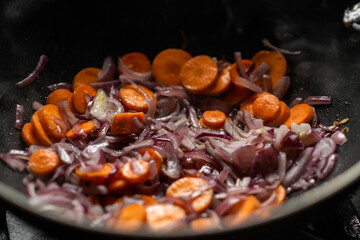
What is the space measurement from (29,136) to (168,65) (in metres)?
1.22

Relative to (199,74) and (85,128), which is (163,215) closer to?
(85,128)

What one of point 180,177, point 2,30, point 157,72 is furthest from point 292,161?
point 2,30

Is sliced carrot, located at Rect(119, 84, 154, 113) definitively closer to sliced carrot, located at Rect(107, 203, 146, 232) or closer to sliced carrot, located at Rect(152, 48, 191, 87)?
sliced carrot, located at Rect(152, 48, 191, 87)

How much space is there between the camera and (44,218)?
1.44 metres

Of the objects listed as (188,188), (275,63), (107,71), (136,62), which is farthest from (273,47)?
(188,188)

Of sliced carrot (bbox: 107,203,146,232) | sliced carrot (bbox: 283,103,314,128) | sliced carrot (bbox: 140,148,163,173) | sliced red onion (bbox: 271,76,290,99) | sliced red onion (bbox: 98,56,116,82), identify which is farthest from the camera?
sliced red onion (bbox: 98,56,116,82)

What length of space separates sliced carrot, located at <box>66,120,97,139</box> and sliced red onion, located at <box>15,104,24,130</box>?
0.32 meters

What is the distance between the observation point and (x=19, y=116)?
2.27 m

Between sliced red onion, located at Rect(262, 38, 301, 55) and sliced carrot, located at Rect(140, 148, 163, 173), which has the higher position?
sliced red onion, located at Rect(262, 38, 301, 55)

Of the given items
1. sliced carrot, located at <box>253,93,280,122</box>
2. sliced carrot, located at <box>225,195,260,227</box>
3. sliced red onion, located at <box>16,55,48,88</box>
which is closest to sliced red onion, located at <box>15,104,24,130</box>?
sliced red onion, located at <box>16,55,48,88</box>

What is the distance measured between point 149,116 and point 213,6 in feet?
3.64

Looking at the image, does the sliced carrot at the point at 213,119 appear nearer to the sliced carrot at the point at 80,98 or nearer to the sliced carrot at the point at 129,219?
the sliced carrot at the point at 80,98

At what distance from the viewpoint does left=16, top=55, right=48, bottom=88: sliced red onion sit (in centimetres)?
238

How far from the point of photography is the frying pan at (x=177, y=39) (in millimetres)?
2281
